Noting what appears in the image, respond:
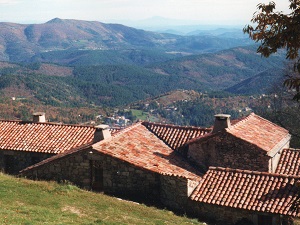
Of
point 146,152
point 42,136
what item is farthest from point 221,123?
point 42,136

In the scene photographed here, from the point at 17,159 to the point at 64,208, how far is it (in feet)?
35.0

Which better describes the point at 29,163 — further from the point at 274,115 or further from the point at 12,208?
the point at 274,115

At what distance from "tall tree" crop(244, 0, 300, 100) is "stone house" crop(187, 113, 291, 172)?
39.3 feet

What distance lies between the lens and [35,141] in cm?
2586

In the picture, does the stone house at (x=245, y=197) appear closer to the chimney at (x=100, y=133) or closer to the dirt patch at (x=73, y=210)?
the dirt patch at (x=73, y=210)

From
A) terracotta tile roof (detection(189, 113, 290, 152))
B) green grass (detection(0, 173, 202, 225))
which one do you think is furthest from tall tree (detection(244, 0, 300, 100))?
terracotta tile roof (detection(189, 113, 290, 152))

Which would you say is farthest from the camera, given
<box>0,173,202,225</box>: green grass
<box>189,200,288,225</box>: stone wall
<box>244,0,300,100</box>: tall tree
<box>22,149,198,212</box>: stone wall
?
<box>22,149,198,212</box>: stone wall

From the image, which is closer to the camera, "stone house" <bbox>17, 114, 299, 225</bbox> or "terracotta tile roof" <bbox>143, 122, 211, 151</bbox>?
"stone house" <bbox>17, 114, 299, 225</bbox>

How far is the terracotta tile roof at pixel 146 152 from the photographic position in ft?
65.9

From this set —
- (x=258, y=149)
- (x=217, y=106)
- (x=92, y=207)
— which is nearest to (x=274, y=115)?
(x=258, y=149)

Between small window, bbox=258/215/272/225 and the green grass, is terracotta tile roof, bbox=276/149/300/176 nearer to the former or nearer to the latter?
small window, bbox=258/215/272/225

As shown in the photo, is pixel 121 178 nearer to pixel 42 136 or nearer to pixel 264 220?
pixel 264 220

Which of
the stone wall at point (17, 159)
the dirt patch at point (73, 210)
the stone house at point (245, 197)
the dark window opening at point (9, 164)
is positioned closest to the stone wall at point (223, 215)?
the stone house at point (245, 197)

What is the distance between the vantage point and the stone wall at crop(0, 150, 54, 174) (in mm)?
24859
